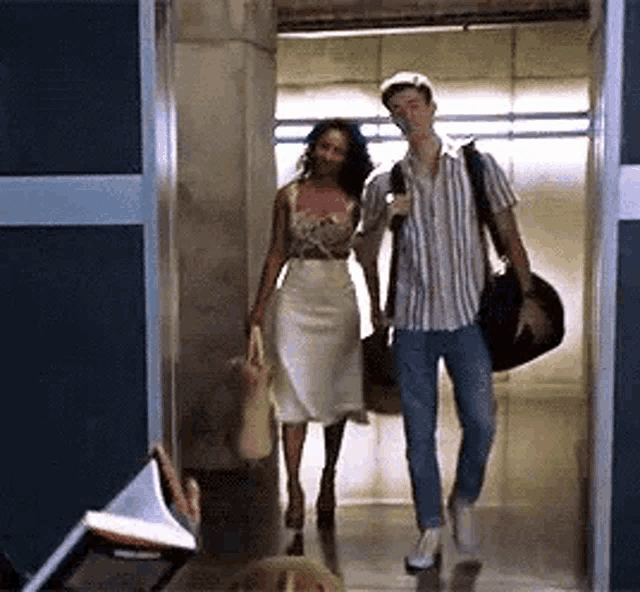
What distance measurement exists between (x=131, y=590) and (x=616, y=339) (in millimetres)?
2915

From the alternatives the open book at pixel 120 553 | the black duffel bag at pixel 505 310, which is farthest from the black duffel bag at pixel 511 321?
the open book at pixel 120 553

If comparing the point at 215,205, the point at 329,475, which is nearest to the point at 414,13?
Answer: the point at 215,205

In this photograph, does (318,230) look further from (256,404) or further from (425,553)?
(425,553)

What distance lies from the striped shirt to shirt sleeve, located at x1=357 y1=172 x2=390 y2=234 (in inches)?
5.8

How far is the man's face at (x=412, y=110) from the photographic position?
179 inches

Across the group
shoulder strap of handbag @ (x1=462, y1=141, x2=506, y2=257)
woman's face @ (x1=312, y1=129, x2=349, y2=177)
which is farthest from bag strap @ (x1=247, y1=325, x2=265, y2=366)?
shoulder strap of handbag @ (x1=462, y1=141, x2=506, y2=257)

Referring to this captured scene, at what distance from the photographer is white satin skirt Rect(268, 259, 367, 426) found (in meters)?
5.21

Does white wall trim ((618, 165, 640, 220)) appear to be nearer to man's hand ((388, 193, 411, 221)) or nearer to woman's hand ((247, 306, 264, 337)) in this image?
man's hand ((388, 193, 411, 221))

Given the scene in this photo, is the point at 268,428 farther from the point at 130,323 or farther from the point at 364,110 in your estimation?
the point at 364,110

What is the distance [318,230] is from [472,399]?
111 cm

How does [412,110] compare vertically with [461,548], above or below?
above

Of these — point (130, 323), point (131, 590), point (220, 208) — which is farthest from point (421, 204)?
point (131, 590)

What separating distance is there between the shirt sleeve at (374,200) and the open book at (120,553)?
325 cm

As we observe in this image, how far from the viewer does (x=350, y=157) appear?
521 centimetres
